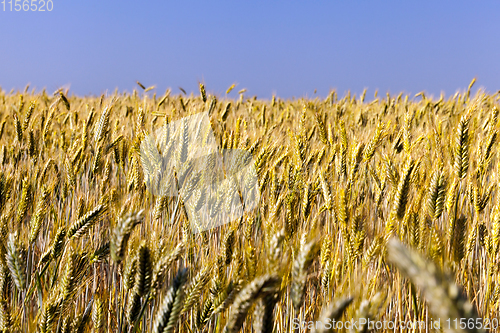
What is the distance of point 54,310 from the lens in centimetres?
85

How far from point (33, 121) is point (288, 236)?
232 cm

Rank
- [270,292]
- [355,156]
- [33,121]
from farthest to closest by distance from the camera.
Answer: [33,121]
[355,156]
[270,292]

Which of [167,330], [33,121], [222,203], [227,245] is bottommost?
[167,330]

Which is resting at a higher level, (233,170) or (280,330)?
(233,170)

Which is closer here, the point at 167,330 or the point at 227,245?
the point at 167,330

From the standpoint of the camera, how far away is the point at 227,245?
1.05m

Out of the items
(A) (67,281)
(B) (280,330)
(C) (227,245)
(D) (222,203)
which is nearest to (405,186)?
(C) (227,245)

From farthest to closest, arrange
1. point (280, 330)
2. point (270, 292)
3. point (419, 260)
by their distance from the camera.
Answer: point (280, 330) < point (270, 292) < point (419, 260)

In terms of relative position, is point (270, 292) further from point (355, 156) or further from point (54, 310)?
point (355, 156)

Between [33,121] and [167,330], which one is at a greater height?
[33,121]

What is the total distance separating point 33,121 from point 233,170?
1.89 meters

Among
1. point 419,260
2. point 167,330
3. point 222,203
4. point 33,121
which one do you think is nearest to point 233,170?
point 222,203

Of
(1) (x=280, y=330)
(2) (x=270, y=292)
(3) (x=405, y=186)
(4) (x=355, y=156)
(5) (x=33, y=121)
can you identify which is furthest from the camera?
(5) (x=33, y=121)

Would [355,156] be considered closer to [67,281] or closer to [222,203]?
[222,203]
